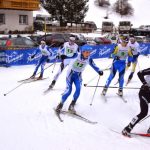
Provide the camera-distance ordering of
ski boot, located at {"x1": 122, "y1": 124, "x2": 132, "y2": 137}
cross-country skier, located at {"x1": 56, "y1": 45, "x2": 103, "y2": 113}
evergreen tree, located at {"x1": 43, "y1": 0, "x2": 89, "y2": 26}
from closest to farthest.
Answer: ski boot, located at {"x1": 122, "y1": 124, "x2": 132, "y2": 137}, cross-country skier, located at {"x1": 56, "y1": 45, "x2": 103, "y2": 113}, evergreen tree, located at {"x1": 43, "y1": 0, "x2": 89, "y2": 26}

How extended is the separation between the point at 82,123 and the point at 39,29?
41.5 metres

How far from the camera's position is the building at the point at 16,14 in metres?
42.2

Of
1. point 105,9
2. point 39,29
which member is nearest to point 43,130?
point 39,29

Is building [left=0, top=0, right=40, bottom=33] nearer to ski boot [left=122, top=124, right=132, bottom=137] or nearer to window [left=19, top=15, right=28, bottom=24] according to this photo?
window [left=19, top=15, right=28, bottom=24]

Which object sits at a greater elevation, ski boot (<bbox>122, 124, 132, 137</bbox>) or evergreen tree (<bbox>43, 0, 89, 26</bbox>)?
evergreen tree (<bbox>43, 0, 89, 26</bbox>)

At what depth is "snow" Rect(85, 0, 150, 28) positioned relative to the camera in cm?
7294

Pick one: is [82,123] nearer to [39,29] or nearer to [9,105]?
[9,105]

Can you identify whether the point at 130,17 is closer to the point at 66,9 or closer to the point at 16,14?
the point at 66,9

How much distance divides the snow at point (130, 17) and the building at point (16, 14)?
26050mm

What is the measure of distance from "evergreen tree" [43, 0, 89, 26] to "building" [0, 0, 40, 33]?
8.07 m

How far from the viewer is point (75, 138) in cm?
820

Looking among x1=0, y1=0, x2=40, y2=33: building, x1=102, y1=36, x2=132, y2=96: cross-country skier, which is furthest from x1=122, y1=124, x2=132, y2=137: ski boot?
x1=0, y1=0, x2=40, y2=33: building

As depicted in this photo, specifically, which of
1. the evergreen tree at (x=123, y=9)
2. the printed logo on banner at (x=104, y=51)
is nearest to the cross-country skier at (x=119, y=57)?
the printed logo on banner at (x=104, y=51)

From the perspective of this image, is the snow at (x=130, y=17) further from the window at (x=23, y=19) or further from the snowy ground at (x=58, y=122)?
the snowy ground at (x=58, y=122)
